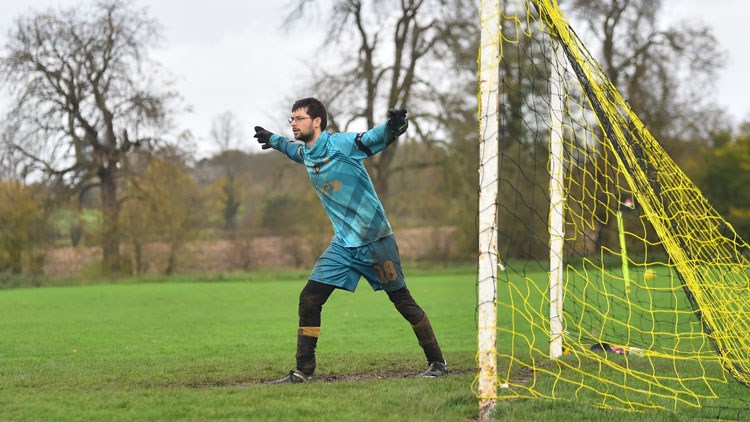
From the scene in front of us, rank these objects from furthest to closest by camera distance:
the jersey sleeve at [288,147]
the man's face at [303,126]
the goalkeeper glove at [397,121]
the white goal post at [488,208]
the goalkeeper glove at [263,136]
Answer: the goalkeeper glove at [263,136] → the jersey sleeve at [288,147] → the man's face at [303,126] → the goalkeeper glove at [397,121] → the white goal post at [488,208]

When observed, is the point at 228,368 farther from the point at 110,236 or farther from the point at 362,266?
the point at 110,236

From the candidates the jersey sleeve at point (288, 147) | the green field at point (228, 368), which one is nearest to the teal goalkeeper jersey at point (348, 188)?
the jersey sleeve at point (288, 147)

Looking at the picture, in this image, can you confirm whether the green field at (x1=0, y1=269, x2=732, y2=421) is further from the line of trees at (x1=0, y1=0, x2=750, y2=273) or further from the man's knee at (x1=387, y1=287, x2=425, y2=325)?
the line of trees at (x1=0, y1=0, x2=750, y2=273)

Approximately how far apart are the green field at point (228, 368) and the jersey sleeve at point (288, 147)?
1931 mm

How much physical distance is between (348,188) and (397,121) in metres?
0.88

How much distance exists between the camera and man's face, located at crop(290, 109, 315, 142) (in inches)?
262

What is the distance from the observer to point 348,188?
6.50 metres

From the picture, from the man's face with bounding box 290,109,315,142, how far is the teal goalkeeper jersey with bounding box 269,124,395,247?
0.39 ft

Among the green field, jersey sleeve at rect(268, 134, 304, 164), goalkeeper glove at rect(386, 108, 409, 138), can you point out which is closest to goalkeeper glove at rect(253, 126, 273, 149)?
jersey sleeve at rect(268, 134, 304, 164)

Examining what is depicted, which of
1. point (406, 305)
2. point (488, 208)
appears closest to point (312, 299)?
point (406, 305)

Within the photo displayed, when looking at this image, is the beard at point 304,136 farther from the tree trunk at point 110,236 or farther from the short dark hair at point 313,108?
the tree trunk at point 110,236

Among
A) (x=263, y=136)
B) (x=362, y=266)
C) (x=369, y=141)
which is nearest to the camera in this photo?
(x=369, y=141)

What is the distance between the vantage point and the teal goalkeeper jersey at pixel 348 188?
649 centimetres

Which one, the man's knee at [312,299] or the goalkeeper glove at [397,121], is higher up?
the goalkeeper glove at [397,121]
